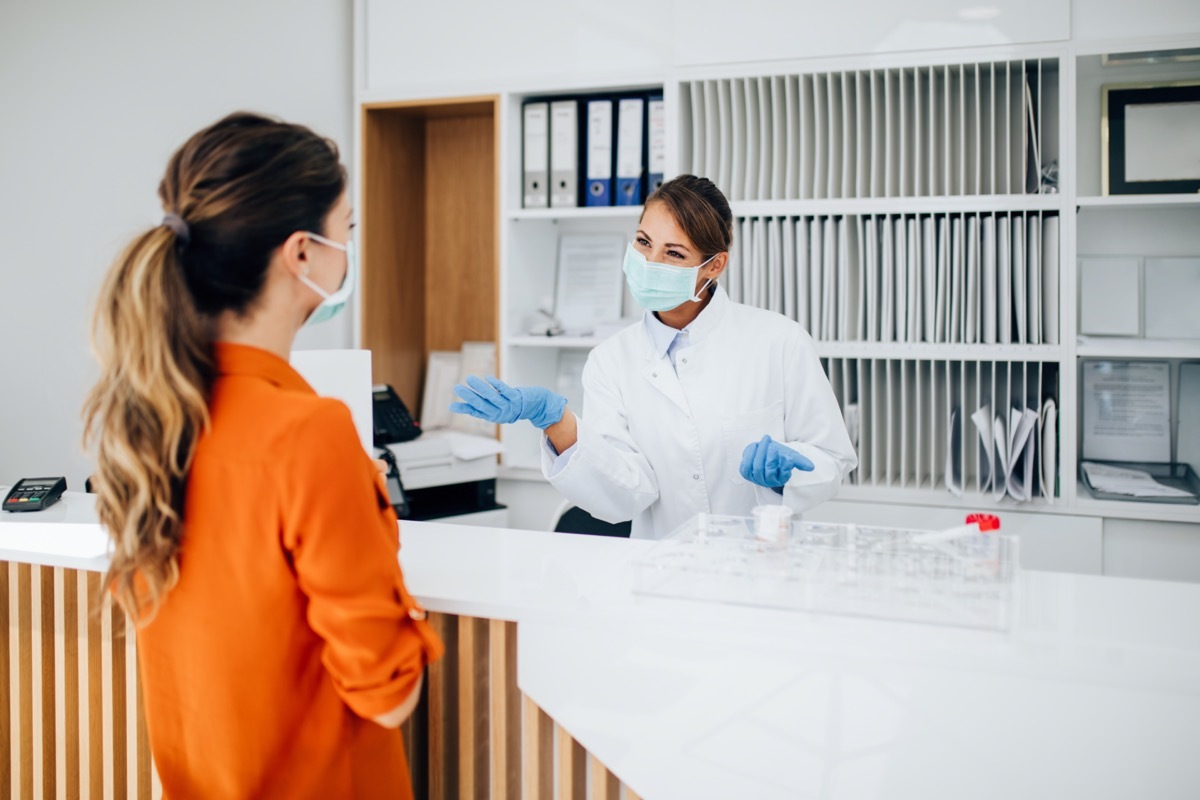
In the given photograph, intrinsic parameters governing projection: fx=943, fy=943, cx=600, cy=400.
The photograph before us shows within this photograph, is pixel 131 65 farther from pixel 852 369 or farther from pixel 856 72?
pixel 852 369

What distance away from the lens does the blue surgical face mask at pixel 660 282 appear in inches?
73.7

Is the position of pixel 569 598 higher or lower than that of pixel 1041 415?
lower

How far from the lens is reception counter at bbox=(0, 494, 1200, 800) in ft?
3.19

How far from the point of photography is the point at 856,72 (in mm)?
2527

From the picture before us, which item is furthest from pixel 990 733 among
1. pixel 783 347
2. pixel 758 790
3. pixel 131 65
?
pixel 131 65

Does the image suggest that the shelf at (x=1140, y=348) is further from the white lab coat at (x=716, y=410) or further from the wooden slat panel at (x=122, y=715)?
the wooden slat panel at (x=122, y=715)

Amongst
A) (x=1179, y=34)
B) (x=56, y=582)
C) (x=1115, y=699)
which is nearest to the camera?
(x=1115, y=699)

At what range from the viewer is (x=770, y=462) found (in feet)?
5.57

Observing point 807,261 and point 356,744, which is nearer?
point 356,744

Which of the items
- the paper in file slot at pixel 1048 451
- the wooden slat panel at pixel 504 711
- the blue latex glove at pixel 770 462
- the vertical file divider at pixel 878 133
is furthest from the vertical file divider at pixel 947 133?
the wooden slat panel at pixel 504 711

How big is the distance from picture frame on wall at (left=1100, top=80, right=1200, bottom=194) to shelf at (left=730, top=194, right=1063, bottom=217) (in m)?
0.28

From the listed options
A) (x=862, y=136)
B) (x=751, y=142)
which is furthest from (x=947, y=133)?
(x=751, y=142)

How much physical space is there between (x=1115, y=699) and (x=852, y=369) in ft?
6.03

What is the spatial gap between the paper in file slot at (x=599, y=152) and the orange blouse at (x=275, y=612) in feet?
6.13
